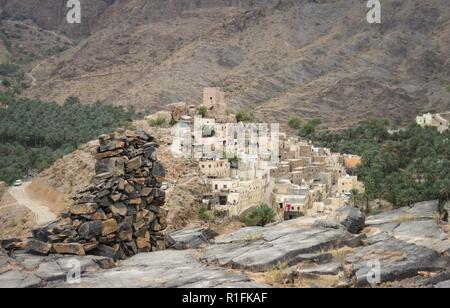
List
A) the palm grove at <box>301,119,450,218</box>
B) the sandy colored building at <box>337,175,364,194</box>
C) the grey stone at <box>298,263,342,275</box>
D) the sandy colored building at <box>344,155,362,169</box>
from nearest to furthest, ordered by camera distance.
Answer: the grey stone at <box>298,263,342,275</box> < the palm grove at <box>301,119,450,218</box> < the sandy colored building at <box>337,175,364,194</box> < the sandy colored building at <box>344,155,362,169</box>

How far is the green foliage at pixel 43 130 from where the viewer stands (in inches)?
2869

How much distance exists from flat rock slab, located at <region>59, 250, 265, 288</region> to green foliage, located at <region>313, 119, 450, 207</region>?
24.5 meters

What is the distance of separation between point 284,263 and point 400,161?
50.2m

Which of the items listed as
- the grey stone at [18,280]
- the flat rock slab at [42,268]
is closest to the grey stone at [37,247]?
the flat rock slab at [42,268]

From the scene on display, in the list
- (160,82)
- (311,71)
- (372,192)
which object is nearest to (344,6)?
(311,71)

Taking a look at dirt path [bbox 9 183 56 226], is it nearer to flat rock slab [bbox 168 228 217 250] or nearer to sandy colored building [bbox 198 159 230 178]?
sandy colored building [bbox 198 159 230 178]

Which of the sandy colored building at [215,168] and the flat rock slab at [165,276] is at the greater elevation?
the flat rock slab at [165,276]

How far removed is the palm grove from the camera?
47.0 meters

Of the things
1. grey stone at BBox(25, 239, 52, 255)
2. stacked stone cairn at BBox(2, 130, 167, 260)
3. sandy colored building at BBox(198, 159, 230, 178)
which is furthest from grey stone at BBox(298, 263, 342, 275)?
sandy colored building at BBox(198, 159, 230, 178)

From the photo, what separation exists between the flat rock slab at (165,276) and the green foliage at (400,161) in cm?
2454

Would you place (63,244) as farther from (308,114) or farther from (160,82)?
(160,82)

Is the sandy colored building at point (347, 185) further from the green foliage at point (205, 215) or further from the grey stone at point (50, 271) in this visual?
the grey stone at point (50, 271)

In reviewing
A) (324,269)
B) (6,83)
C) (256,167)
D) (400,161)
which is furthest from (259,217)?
(6,83)
